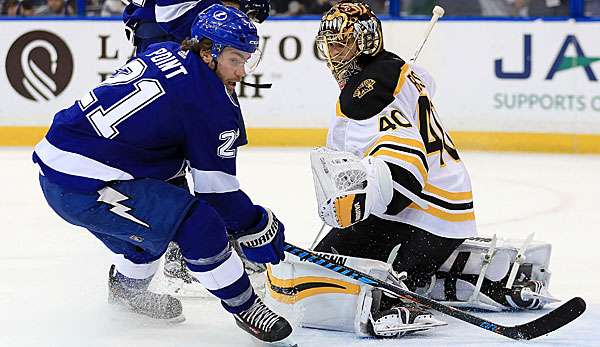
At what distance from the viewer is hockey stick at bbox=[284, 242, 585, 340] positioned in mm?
2795

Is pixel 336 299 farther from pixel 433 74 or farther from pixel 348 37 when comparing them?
pixel 433 74

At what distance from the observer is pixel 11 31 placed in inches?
275

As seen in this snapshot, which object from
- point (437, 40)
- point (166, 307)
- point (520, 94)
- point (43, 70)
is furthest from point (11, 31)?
point (166, 307)

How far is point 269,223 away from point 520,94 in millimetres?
4133

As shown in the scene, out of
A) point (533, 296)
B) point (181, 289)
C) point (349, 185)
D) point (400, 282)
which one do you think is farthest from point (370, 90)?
point (181, 289)

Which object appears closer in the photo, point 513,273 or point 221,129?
point 221,129

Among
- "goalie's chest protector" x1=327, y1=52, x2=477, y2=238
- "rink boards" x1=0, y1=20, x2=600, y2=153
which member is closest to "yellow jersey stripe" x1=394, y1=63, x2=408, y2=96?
"goalie's chest protector" x1=327, y1=52, x2=477, y2=238

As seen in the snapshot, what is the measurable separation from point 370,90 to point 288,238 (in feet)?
4.32

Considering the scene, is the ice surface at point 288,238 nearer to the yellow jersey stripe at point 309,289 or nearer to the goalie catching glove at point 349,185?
the yellow jersey stripe at point 309,289

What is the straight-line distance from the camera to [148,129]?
2.62m

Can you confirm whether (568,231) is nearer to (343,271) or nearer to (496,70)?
(343,271)

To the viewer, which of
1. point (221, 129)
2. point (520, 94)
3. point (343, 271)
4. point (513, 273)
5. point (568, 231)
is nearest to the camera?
point (221, 129)

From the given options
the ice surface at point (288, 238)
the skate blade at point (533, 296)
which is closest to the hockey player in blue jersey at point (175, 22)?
the ice surface at point (288, 238)

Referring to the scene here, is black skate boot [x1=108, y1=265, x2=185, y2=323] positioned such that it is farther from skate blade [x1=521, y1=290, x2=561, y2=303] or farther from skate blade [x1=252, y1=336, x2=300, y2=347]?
skate blade [x1=521, y1=290, x2=561, y2=303]
